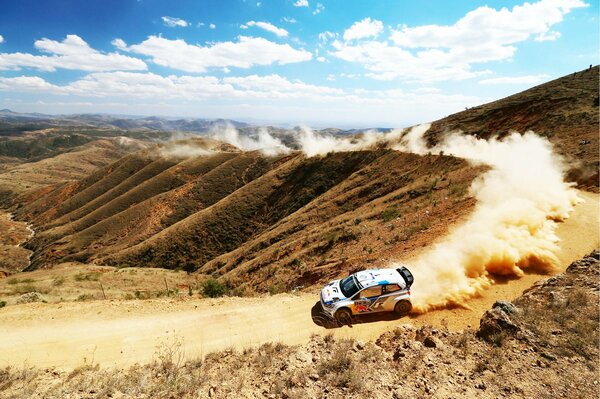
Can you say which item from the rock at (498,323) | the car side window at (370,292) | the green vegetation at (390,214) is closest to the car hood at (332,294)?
the car side window at (370,292)

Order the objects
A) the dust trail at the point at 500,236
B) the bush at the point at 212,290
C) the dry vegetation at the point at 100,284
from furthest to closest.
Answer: the dry vegetation at the point at 100,284
the bush at the point at 212,290
the dust trail at the point at 500,236

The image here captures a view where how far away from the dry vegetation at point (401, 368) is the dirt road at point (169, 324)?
98cm

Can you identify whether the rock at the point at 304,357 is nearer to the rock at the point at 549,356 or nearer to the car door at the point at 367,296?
the car door at the point at 367,296

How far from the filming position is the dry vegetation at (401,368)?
26.9ft

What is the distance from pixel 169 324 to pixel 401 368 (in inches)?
387

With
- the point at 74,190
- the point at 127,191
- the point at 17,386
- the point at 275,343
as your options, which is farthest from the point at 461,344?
the point at 74,190

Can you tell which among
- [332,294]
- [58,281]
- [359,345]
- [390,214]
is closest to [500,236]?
[332,294]

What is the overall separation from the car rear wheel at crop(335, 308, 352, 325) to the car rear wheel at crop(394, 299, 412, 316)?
77.4 inches

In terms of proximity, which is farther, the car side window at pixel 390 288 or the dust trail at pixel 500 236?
the dust trail at pixel 500 236

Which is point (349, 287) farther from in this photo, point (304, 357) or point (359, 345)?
point (304, 357)

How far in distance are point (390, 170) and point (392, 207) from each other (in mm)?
12339

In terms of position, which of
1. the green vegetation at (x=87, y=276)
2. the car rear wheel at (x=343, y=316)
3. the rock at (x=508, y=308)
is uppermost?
the rock at (x=508, y=308)

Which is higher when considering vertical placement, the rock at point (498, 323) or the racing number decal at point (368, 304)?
the rock at point (498, 323)

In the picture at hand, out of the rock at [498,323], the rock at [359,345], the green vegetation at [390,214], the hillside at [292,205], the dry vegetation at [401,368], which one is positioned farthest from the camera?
the green vegetation at [390,214]
